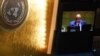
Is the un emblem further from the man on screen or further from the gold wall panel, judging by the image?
the man on screen

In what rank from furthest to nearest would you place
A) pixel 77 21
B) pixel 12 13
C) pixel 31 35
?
pixel 77 21 → pixel 31 35 → pixel 12 13

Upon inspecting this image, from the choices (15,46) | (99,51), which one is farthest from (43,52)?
(99,51)

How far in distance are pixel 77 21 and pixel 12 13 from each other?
722 millimetres

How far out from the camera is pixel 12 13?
202 cm

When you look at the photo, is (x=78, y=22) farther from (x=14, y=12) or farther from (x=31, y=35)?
(x=14, y=12)

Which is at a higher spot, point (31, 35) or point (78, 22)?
point (78, 22)

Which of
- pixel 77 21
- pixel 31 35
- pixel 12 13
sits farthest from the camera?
pixel 77 21

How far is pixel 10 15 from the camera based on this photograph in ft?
6.61

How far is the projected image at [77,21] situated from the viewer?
7.70ft

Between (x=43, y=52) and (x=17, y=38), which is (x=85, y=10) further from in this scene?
(x=17, y=38)

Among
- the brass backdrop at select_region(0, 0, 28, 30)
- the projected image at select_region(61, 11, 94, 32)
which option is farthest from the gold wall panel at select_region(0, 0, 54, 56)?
the projected image at select_region(61, 11, 94, 32)

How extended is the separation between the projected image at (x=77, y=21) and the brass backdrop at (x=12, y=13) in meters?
0.45

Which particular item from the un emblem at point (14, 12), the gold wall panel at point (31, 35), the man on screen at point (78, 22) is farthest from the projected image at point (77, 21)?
the un emblem at point (14, 12)

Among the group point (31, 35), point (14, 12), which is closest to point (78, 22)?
Answer: point (31, 35)
